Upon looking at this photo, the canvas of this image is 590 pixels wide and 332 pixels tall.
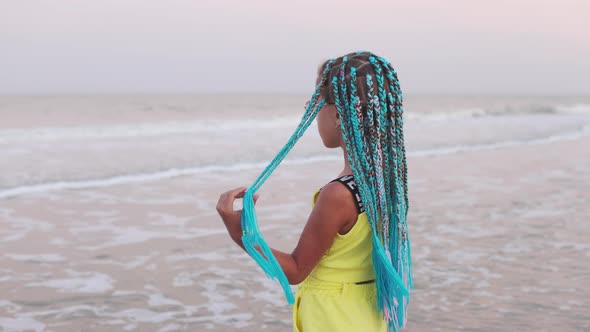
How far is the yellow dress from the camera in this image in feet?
6.83

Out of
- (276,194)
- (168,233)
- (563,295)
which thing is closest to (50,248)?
(168,233)

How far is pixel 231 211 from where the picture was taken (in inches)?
75.4

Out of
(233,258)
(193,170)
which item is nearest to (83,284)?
(233,258)

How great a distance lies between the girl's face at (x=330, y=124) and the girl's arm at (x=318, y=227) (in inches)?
6.3

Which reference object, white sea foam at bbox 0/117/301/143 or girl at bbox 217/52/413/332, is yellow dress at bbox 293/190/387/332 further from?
white sea foam at bbox 0/117/301/143

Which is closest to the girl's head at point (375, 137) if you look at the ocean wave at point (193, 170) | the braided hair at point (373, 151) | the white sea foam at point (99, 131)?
the braided hair at point (373, 151)

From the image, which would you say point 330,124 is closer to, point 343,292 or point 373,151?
point 373,151

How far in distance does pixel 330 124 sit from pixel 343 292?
521 millimetres

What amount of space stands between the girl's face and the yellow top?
166 mm

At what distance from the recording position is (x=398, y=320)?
2195mm

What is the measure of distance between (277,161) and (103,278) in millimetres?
3919

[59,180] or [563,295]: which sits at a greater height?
[59,180]

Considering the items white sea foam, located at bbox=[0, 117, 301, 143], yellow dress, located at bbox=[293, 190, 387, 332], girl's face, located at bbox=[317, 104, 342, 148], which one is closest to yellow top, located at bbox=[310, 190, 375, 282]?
yellow dress, located at bbox=[293, 190, 387, 332]

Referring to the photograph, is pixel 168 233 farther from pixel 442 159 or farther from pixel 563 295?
pixel 442 159
